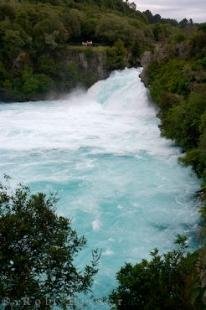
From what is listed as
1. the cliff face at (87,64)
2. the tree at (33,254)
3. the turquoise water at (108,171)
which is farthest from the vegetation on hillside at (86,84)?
the turquoise water at (108,171)

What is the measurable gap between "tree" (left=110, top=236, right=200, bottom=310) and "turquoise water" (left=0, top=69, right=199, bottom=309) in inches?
112

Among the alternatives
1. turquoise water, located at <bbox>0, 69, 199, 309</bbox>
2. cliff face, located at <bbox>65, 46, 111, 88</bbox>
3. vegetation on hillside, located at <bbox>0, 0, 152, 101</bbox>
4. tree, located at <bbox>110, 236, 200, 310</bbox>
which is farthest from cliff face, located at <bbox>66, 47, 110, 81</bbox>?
tree, located at <bbox>110, 236, 200, 310</bbox>

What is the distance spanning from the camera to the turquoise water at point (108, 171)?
17.0 metres

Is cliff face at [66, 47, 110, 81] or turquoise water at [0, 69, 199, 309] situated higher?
cliff face at [66, 47, 110, 81]

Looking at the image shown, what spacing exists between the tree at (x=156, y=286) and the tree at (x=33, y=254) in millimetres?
1474

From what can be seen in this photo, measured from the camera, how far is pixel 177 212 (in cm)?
1850

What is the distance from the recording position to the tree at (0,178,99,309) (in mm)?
8555

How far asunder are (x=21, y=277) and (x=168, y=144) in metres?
19.5

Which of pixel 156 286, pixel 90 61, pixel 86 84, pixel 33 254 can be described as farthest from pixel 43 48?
pixel 33 254

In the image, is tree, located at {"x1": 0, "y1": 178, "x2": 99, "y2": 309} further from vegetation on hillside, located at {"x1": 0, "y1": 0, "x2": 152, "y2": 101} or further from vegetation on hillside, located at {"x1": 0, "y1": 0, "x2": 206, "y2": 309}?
vegetation on hillside, located at {"x1": 0, "y1": 0, "x2": 152, "y2": 101}

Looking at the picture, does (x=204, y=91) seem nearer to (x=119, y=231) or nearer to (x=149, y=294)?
(x=119, y=231)

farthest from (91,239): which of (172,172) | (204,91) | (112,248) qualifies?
(204,91)

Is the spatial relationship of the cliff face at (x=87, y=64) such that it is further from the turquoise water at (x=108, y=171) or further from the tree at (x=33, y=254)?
the tree at (x=33, y=254)

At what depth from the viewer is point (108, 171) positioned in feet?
77.3
